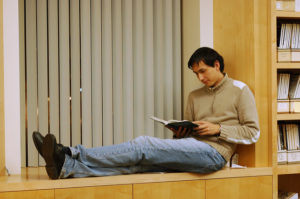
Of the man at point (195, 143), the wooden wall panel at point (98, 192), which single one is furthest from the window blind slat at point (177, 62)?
the wooden wall panel at point (98, 192)

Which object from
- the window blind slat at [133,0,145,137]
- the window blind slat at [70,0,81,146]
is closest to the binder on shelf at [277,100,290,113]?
the window blind slat at [133,0,145,137]

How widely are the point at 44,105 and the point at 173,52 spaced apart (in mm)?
1020

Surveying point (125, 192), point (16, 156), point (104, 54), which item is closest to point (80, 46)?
point (104, 54)

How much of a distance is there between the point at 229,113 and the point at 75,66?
3.60 feet

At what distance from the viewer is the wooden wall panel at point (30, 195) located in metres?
1.78

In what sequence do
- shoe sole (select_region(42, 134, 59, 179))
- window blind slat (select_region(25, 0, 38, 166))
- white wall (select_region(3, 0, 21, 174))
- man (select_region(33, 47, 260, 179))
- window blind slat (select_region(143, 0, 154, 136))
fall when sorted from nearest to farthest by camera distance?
shoe sole (select_region(42, 134, 59, 179))
man (select_region(33, 47, 260, 179))
white wall (select_region(3, 0, 21, 174))
window blind slat (select_region(25, 0, 38, 166))
window blind slat (select_region(143, 0, 154, 136))

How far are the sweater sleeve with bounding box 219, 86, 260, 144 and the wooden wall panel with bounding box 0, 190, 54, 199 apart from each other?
100cm

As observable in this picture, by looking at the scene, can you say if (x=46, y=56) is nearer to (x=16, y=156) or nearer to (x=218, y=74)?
(x=16, y=156)

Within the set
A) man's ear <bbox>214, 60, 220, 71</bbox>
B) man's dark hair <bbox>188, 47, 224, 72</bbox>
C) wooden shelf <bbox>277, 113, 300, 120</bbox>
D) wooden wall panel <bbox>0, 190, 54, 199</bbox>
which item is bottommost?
wooden wall panel <bbox>0, 190, 54, 199</bbox>

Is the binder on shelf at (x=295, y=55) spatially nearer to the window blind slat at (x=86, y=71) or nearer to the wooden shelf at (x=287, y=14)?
the wooden shelf at (x=287, y=14)

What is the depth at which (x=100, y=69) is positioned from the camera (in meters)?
2.56

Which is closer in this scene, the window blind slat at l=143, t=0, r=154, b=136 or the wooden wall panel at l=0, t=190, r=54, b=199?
the wooden wall panel at l=0, t=190, r=54, b=199

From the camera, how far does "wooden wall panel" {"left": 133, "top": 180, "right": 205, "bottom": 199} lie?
77.3 inches

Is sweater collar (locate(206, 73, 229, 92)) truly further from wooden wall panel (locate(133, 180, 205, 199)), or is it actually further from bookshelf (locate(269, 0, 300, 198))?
wooden wall panel (locate(133, 180, 205, 199))
